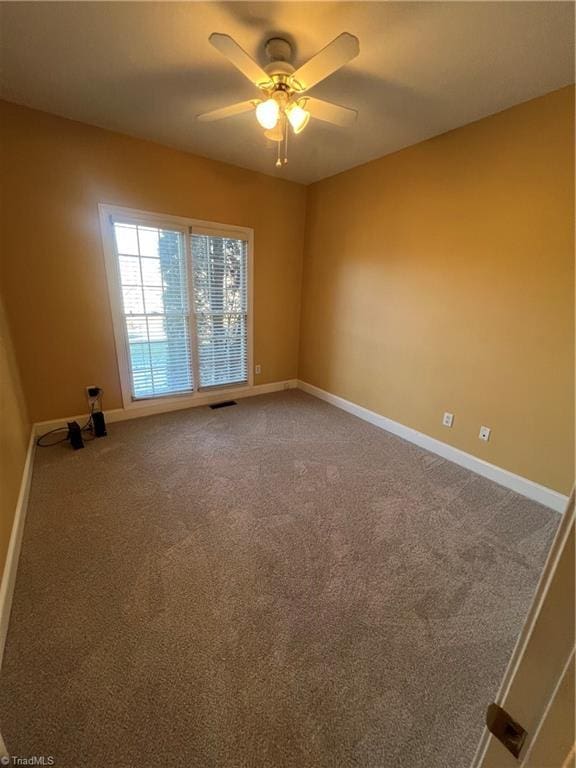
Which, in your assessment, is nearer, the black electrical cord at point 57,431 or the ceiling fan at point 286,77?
the ceiling fan at point 286,77

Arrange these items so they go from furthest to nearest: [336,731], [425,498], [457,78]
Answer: [425,498]
[457,78]
[336,731]

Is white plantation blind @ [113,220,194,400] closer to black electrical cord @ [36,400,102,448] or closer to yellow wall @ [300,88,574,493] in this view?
black electrical cord @ [36,400,102,448]

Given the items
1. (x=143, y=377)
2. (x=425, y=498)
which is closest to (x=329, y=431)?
(x=425, y=498)

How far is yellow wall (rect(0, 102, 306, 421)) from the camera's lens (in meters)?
2.46

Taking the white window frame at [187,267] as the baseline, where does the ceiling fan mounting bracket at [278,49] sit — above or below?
above

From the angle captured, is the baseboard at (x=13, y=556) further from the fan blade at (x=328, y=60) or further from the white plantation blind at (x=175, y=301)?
the fan blade at (x=328, y=60)

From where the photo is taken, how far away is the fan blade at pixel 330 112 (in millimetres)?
1803

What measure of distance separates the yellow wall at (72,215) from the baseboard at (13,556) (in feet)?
3.30

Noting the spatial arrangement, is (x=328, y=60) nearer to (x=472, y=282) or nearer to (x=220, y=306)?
(x=472, y=282)

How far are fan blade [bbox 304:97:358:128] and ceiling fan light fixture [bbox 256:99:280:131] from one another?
0.22 meters

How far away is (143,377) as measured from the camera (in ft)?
10.8

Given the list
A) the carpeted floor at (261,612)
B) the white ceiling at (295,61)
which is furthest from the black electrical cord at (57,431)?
the white ceiling at (295,61)

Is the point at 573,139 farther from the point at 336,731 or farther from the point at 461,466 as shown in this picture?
the point at 336,731

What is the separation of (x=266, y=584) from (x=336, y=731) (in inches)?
23.2
